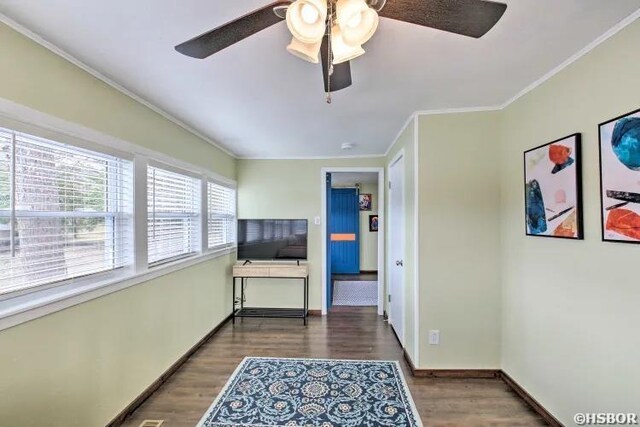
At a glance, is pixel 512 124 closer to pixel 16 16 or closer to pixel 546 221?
pixel 546 221

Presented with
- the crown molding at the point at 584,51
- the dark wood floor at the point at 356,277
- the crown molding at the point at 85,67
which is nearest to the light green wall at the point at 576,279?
the crown molding at the point at 584,51

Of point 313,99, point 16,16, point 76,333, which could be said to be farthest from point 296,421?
point 16,16

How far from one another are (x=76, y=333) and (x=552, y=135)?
10.4 ft

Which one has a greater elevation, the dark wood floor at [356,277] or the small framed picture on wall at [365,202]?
the small framed picture on wall at [365,202]

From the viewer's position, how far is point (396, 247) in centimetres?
366

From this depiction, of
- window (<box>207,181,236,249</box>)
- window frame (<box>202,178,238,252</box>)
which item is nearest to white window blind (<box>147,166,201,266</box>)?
window frame (<box>202,178,238,252</box>)

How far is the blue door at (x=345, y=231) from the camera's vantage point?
7.46 meters

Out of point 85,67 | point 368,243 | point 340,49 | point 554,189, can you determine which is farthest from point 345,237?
point 340,49

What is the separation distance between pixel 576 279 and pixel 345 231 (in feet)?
18.9

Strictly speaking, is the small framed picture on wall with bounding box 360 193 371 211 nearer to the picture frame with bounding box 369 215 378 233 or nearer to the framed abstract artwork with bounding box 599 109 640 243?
the picture frame with bounding box 369 215 378 233

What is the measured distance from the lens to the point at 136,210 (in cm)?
232

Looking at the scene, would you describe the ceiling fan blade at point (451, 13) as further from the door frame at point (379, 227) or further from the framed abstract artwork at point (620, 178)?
the door frame at point (379, 227)

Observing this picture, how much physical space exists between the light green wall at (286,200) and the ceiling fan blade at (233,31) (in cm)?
334

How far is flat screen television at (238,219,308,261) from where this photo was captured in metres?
4.46
